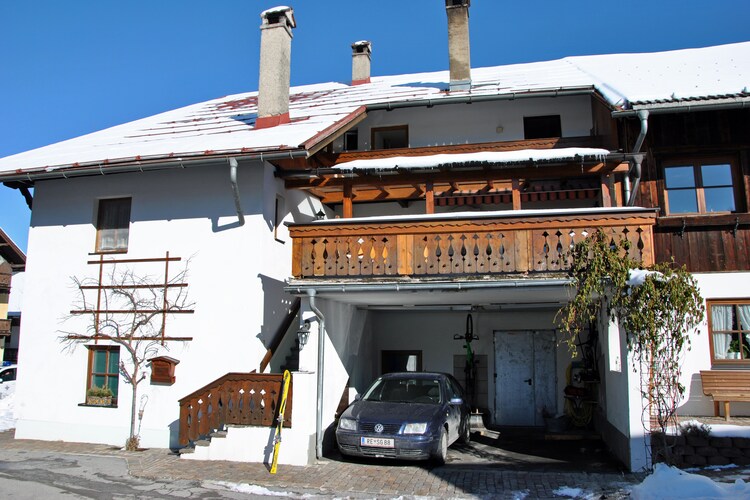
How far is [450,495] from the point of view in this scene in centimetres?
809

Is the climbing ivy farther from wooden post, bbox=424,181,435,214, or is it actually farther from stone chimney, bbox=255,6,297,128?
stone chimney, bbox=255,6,297,128

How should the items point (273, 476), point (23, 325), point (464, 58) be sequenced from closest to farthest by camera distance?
point (273, 476) < point (23, 325) < point (464, 58)

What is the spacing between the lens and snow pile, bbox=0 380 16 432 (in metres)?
14.7

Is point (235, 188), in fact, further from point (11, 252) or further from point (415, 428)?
point (11, 252)

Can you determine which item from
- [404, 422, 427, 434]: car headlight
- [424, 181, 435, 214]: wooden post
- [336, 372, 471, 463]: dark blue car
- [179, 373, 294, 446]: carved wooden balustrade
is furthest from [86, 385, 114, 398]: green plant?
[424, 181, 435, 214]: wooden post

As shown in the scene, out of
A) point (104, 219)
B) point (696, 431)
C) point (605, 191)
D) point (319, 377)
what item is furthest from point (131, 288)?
point (696, 431)

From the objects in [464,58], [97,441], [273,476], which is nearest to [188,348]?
[97,441]

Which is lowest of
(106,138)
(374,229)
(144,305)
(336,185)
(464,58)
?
(144,305)

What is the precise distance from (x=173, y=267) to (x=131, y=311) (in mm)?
1235

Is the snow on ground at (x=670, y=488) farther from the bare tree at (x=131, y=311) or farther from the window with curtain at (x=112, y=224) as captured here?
the window with curtain at (x=112, y=224)

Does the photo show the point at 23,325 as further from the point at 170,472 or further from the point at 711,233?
the point at 711,233

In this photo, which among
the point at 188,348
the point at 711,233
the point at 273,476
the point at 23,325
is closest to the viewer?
the point at 273,476

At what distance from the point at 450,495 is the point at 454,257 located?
379cm

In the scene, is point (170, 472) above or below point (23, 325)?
below
